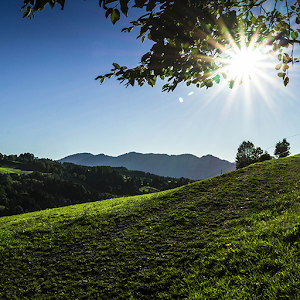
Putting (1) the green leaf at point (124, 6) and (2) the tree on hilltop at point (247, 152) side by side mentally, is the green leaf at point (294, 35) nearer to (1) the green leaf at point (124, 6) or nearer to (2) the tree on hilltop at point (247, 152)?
(1) the green leaf at point (124, 6)

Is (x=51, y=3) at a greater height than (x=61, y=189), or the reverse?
(x=51, y=3)

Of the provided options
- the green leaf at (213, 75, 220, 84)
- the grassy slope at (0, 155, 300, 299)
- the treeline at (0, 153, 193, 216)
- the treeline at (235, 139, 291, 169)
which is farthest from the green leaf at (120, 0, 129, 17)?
the treeline at (0, 153, 193, 216)

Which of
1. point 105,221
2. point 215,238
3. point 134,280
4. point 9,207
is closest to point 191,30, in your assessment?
point 134,280

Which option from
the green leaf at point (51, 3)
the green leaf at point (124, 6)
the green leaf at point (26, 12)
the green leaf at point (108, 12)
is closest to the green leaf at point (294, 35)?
the green leaf at point (124, 6)

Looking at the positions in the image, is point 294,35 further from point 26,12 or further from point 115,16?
point 26,12

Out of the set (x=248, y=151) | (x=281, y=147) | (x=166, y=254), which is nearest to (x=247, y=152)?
(x=248, y=151)

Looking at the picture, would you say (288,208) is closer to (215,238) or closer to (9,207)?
(215,238)

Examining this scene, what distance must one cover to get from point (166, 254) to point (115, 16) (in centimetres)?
795

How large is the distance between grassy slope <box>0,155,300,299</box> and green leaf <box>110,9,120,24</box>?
574cm

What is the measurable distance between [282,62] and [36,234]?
13.2 m

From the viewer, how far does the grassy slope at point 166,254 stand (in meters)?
5.16

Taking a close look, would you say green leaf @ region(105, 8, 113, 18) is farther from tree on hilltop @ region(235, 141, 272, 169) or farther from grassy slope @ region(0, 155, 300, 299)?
tree on hilltop @ region(235, 141, 272, 169)

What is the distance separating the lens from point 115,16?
2801 mm

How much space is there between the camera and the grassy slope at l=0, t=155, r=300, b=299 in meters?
5.16
